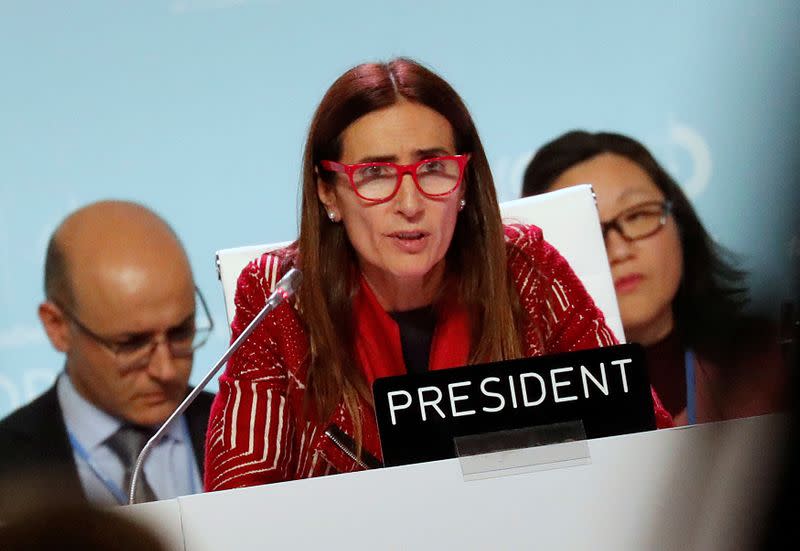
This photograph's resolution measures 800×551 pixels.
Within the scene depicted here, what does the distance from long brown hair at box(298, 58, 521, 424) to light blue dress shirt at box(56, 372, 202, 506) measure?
1.07 m

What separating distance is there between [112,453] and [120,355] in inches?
10.6

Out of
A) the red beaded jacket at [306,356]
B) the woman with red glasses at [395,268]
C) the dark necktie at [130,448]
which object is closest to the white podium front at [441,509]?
the red beaded jacket at [306,356]

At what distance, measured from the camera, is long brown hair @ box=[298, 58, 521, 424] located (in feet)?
6.18

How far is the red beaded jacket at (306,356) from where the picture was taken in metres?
1.72

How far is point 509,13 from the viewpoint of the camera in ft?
9.10

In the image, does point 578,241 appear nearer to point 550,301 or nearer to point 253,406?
point 550,301

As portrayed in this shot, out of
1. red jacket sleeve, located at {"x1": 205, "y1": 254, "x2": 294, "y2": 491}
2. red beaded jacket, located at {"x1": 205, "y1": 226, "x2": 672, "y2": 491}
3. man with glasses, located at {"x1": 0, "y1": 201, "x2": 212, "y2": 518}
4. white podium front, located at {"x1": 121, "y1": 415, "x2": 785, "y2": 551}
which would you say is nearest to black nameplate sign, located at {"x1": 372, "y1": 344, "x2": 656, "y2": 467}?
white podium front, located at {"x1": 121, "y1": 415, "x2": 785, "y2": 551}

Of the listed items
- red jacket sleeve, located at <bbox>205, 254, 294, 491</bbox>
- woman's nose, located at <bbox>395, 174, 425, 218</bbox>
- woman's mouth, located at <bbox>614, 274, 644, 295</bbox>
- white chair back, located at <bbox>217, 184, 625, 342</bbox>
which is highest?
woman's nose, located at <bbox>395, 174, 425, 218</bbox>

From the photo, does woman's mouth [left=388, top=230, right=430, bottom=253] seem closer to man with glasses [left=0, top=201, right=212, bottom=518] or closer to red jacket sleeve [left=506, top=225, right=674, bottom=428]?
red jacket sleeve [left=506, top=225, right=674, bottom=428]

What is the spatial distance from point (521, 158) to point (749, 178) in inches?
99.4

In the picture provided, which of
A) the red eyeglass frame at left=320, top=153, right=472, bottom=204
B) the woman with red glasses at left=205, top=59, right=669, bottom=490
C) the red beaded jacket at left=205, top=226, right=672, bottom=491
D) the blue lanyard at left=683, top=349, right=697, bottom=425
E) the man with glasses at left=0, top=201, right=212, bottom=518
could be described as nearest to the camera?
the red beaded jacket at left=205, top=226, right=672, bottom=491

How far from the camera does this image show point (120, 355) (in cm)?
281

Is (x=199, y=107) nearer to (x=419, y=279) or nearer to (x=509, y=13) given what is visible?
(x=509, y=13)

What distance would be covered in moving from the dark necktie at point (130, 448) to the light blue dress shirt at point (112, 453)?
11 mm
